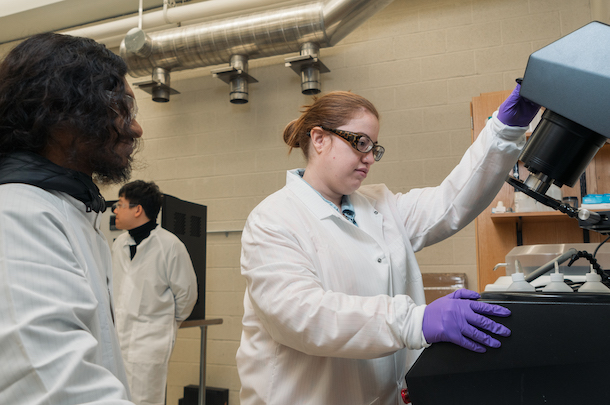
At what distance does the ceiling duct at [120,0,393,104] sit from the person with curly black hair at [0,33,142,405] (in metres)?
2.22

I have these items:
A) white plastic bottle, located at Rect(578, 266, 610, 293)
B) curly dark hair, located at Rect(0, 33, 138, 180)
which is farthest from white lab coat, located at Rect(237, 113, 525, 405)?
curly dark hair, located at Rect(0, 33, 138, 180)

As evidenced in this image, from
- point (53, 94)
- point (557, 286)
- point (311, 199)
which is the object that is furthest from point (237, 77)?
point (557, 286)

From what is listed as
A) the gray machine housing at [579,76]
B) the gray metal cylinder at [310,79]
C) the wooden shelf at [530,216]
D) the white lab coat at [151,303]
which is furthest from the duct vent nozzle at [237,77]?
the gray machine housing at [579,76]

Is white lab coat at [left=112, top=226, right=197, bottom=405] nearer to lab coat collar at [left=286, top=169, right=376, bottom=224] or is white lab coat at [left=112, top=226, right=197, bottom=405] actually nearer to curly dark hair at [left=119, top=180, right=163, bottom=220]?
curly dark hair at [left=119, top=180, right=163, bottom=220]

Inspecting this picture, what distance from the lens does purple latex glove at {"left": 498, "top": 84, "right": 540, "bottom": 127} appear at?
1013 millimetres

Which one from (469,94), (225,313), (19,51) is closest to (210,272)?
(225,313)

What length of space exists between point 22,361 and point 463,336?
575 mm

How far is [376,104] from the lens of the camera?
3336 mm

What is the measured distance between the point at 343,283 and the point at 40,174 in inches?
24.1

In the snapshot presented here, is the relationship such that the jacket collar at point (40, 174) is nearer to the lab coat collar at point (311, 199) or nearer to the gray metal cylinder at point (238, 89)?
the lab coat collar at point (311, 199)

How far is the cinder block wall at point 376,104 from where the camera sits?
10.1 feet

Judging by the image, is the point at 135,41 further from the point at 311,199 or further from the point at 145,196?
the point at 311,199

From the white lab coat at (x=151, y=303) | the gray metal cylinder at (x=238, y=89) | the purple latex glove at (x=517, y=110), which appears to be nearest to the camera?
the purple latex glove at (x=517, y=110)

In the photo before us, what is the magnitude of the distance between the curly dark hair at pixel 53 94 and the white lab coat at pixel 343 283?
0.38 metres
